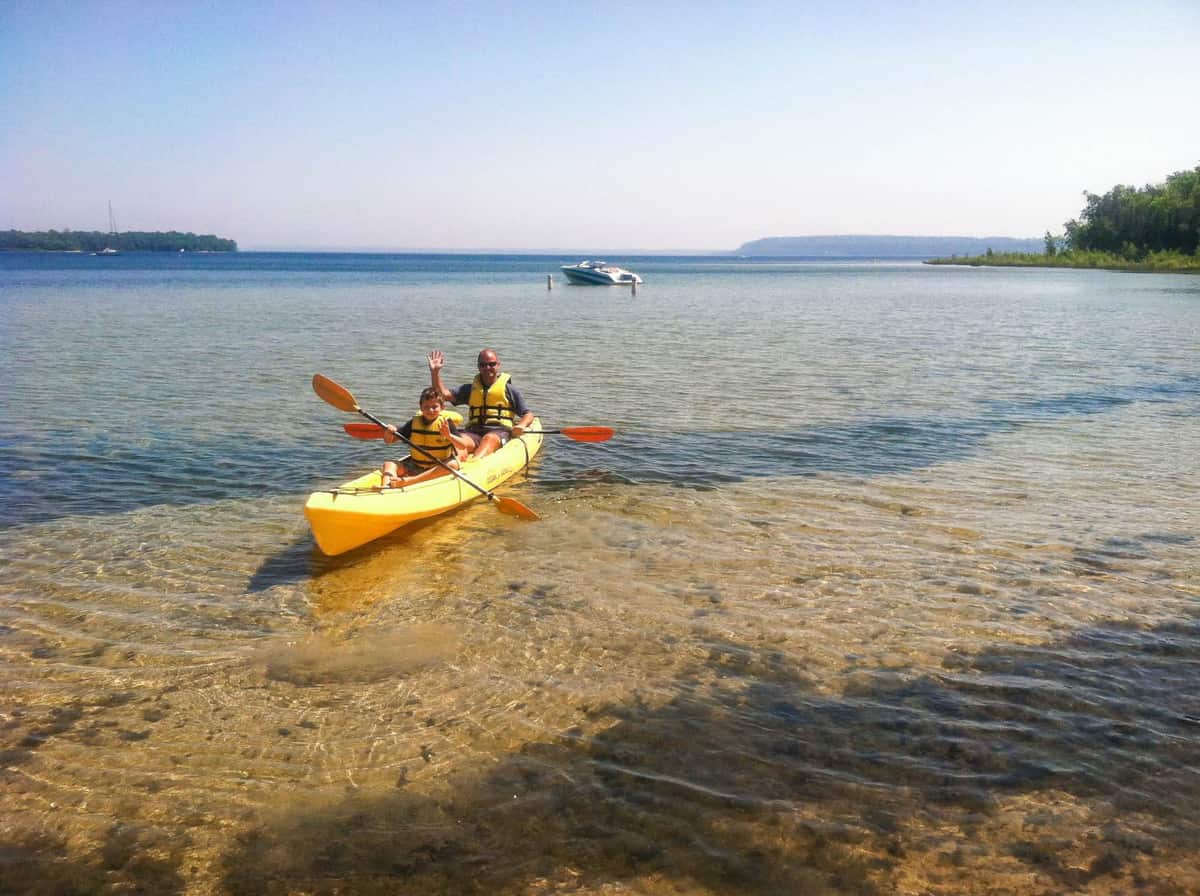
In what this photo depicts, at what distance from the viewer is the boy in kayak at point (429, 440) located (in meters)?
9.30

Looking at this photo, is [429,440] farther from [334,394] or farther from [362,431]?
[362,431]

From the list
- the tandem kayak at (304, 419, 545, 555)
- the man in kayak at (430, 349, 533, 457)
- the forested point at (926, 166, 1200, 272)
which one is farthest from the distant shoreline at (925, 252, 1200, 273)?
the tandem kayak at (304, 419, 545, 555)

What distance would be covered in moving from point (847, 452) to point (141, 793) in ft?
30.9

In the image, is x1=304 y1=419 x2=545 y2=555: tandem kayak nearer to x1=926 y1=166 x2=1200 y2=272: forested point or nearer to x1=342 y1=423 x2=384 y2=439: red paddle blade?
x1=342 y1=423 x2=384 y2=439: red paddle blade

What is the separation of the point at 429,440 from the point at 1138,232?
8772cm

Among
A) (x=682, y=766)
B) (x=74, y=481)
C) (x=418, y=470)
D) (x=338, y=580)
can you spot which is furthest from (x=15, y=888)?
(x=74, y=481)

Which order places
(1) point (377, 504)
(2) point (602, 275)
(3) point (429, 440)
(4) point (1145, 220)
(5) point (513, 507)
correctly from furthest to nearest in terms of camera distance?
(4) point (1145, 220), (2) point (602, 275), (3) point (429, 440), (5) point (513, 507), (1) point (377, 504)

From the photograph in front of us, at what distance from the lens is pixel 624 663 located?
5.84 meters

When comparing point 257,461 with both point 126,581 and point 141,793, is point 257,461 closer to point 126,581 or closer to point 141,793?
point 126,581

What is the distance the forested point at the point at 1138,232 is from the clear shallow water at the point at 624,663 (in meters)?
71.7

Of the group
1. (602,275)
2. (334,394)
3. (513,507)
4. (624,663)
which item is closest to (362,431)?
(334,394)

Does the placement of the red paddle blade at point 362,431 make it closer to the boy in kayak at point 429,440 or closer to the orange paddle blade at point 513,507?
the boy in kayak at point 429,440

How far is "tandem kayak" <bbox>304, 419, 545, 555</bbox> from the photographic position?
7.60 meters

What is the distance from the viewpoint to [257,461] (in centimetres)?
1132
